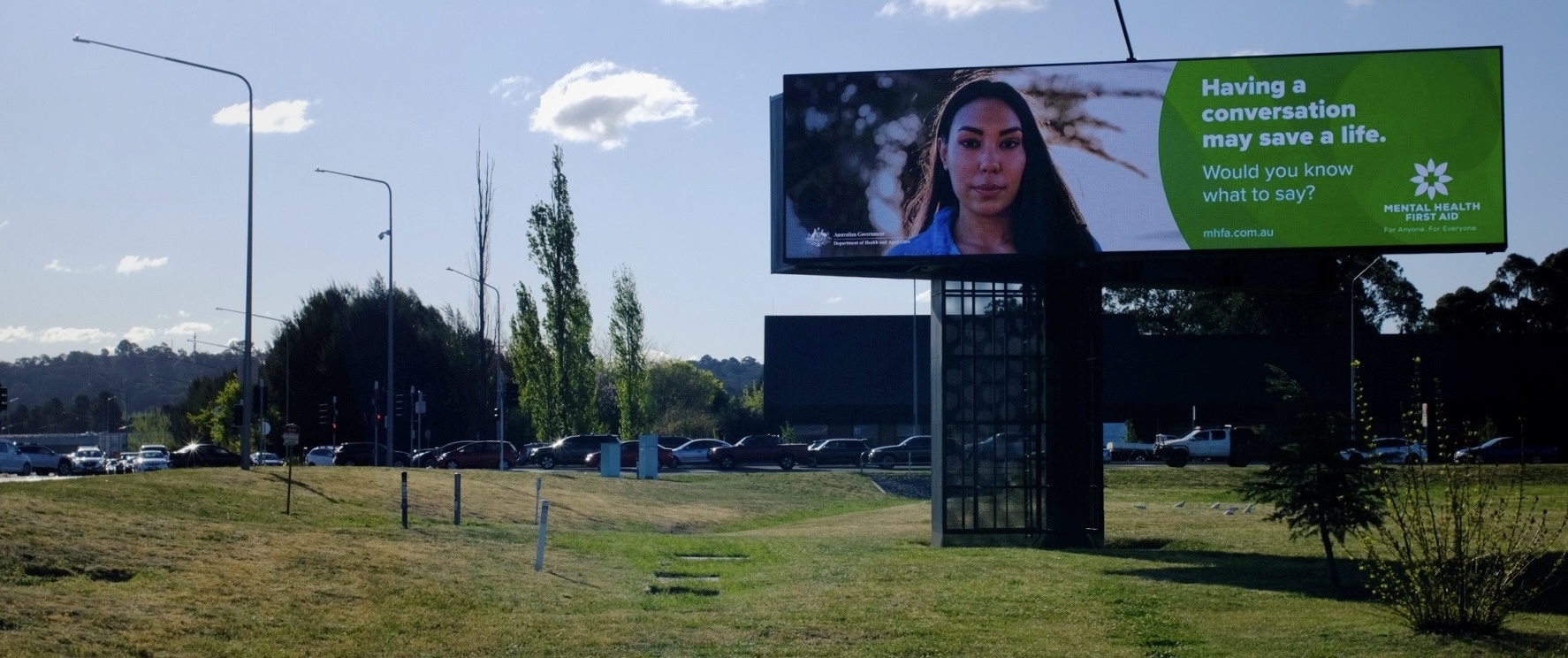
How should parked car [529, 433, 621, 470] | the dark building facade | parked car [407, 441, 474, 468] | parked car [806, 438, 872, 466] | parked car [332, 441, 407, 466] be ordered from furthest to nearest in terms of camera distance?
1. the dark building facade
2. parked car [806, 438, 872, 466]
3. parked car [529, 433, 621, 470]
4. parked car [332, 441, 407, 466]
5. parked car [407, 441, 474, 468]

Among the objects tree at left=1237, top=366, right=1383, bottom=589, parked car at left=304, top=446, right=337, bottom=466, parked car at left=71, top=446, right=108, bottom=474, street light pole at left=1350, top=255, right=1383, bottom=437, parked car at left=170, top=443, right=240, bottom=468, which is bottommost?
parked car at left=71, top=446, right=108, bottom=474

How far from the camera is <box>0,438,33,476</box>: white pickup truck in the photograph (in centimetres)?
5866

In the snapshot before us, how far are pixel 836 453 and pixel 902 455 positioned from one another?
12.5 feet

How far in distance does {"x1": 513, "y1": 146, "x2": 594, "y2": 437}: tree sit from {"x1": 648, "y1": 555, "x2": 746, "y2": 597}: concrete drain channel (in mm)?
47929

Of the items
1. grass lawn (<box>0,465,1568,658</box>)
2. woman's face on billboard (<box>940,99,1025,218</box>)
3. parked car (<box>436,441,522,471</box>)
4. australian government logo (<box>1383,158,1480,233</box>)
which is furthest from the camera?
parked car (<box>436,441,522,471</box>)

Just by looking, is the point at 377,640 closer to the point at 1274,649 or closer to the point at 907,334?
the point at 1274,649

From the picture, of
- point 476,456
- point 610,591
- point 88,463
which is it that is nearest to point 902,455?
point 476,456

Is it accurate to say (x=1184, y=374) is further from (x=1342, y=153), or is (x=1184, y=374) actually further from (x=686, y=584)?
(x=686, y=584)

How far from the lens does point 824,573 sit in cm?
1912

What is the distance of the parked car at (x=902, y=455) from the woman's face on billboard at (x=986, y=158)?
3911 centimetres

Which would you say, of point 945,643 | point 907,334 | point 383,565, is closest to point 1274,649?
point 945,643

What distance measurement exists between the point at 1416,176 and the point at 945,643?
12882 millimetres

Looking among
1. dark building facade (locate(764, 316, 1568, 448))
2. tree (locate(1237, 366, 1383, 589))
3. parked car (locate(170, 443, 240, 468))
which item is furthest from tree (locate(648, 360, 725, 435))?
tree (locate(1237, 366, 1383, 589))

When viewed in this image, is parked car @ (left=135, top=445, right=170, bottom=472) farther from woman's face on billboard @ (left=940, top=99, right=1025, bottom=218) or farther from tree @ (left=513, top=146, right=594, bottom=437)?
woman's face on billboard @ (left=940, top=99, right=1025, bottom=218)
